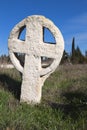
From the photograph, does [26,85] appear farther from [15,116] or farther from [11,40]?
[15,116]

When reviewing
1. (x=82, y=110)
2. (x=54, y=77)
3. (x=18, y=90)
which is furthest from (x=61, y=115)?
(x=54, y=77)

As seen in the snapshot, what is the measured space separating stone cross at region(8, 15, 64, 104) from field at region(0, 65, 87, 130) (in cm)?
36

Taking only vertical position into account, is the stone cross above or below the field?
above

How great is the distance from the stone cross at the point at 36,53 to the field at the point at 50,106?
358 millimetres

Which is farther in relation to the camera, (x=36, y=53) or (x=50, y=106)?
(x=36, y=53)

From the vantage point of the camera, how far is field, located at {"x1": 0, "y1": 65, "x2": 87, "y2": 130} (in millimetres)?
7469

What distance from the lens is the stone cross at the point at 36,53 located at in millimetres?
10242

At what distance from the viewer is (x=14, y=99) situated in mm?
10141

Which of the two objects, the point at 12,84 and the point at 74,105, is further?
the point at 12,84

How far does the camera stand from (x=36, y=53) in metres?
10.4

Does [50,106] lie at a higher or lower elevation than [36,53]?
lower

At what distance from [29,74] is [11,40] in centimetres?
115

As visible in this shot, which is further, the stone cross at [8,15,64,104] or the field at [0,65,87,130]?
the stone cross at [8,15,64,104]

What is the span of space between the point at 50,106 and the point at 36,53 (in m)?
1.59
